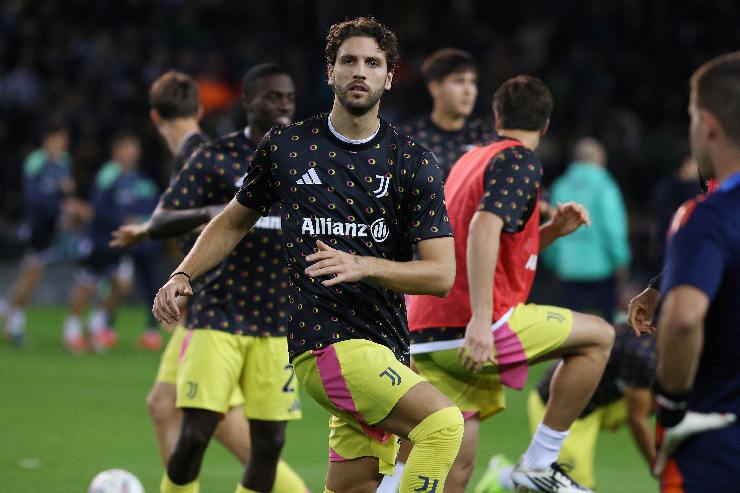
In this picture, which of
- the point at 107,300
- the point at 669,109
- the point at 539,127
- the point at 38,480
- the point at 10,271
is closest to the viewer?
the point at 539,127

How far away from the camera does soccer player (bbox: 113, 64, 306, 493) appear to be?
6.82 m

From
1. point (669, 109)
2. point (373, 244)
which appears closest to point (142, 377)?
point (373, 244)

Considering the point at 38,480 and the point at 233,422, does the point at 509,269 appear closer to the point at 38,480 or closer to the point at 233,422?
the point at 233,422

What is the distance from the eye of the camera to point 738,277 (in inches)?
154

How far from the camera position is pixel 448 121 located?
28.0ft

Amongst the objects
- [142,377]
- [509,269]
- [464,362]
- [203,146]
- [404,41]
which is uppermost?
[404,41]

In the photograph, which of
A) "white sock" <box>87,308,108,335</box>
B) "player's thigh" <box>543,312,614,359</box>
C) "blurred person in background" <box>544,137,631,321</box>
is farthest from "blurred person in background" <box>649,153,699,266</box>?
"player's thigh" <box>543,312,614,359</box>

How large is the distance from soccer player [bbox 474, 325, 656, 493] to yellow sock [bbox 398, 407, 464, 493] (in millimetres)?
2848

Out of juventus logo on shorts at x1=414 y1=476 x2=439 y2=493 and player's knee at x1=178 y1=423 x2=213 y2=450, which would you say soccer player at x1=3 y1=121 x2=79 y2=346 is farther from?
juventus logo on shorts at x1=414 y1=476 x2=439 y2=493

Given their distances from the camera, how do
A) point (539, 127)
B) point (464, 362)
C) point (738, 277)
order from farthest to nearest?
point (539, 127) < point (464, 362) < point (738, 277)

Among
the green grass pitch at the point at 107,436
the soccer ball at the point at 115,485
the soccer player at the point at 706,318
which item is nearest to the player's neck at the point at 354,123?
the soccer player at the point at 706,318

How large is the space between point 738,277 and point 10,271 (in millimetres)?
18097

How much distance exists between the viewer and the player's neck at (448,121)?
8.52 metres

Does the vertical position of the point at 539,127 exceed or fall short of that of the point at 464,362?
it exceeds it
